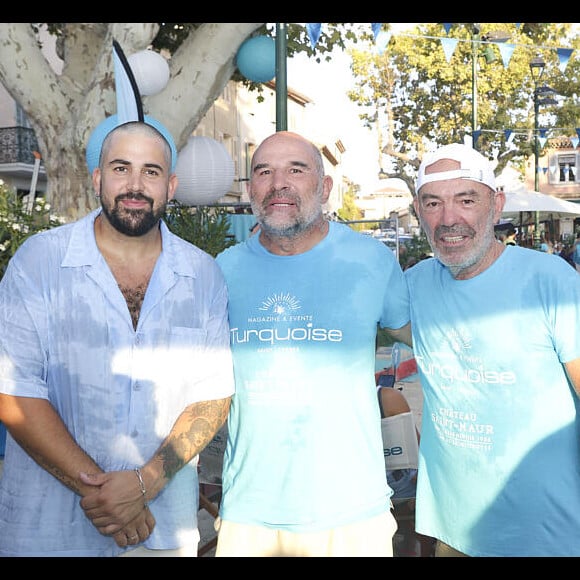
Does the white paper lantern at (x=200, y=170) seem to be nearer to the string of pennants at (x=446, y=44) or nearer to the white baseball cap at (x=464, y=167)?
the string of pennants at (x=446, y=44)

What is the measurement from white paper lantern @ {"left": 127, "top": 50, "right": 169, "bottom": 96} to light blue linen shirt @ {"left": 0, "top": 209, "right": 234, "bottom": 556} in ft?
19.2

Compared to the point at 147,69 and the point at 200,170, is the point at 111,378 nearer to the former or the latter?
the point at 147,69

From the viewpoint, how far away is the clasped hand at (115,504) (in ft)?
7.30

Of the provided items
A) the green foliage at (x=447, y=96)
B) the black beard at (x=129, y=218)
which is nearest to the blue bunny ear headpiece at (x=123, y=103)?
the black beard at (x=129, y=218)

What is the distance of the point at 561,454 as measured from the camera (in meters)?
2.45

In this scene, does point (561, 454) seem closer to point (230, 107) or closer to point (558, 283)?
point (558, 283)

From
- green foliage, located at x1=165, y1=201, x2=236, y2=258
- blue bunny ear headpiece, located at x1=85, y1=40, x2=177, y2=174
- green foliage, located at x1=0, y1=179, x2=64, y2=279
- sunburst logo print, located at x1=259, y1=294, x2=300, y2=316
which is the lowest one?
sunburst logo print, located at x1=259, y1=294, x2=300, y2=316

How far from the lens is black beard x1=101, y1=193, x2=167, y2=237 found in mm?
2432

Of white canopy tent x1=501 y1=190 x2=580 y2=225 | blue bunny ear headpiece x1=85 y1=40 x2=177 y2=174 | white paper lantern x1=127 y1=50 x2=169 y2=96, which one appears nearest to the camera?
blue bunny ear headpiece x1=85 y1=40 x2=177 y2=174

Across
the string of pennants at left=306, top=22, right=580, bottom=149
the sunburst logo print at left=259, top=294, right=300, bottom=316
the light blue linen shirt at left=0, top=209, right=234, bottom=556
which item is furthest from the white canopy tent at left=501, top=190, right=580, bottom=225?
the light blue linen shirt at left=0, top=209, right=234, bottom=556

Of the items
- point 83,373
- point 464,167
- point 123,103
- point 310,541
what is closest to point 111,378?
point 83,373

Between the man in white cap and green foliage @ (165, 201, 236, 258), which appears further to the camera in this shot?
green foliage @ (165, 201, 236, 258)

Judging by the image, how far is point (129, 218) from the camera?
2432mm

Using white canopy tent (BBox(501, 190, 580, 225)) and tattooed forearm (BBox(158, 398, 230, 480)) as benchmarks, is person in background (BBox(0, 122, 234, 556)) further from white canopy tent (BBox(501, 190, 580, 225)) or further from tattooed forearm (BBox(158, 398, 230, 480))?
white canopy tent (BBox(501, 190, 580, 225))
